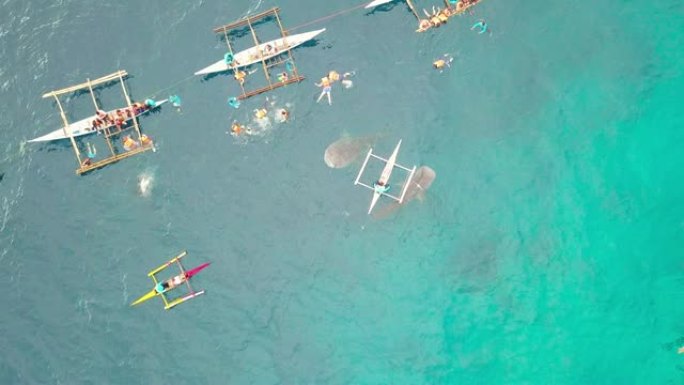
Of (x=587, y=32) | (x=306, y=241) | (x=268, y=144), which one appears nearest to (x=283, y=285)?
(x=306, y=241)

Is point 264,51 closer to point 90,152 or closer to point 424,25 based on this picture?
point 424,25

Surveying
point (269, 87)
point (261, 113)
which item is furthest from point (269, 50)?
point (261, 113)

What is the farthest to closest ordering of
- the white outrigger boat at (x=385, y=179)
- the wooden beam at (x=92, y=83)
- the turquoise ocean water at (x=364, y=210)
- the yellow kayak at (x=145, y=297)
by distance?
the wooden beam at (x=92, y=83) → the yellow kayak at (x=145, y=297) → the white outrigger boat at (x=385, y=179) → the turquoise ocean water at (x=364, y=210)

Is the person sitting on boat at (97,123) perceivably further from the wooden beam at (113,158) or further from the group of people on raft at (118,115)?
the wooden beam at (113,158)

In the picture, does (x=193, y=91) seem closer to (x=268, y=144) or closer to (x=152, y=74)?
(x=152, y=74)

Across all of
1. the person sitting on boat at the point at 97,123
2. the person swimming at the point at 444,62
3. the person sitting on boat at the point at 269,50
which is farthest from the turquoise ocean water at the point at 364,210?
the person sitting on boat at the point at 97,123
